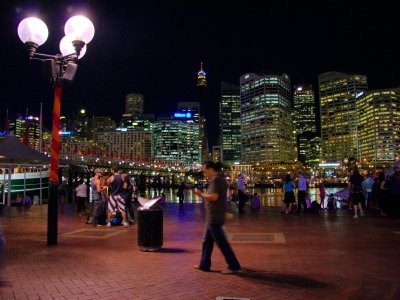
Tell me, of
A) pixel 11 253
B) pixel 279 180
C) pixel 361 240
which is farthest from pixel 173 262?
pixel 279 180

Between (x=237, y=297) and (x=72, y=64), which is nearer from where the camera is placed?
(x=237, y=297)

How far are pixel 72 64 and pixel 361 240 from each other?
25.7 ft

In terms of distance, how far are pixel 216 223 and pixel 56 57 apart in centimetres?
594

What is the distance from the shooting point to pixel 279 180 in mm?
171875

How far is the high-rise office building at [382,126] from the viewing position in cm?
17438

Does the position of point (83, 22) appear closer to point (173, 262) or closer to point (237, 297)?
point (173, 262)

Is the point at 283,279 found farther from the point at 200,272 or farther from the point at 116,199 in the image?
the point at 116,199

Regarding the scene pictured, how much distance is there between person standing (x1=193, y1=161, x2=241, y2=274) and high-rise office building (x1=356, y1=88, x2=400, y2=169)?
577 ft

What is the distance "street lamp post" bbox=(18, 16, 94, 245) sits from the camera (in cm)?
897

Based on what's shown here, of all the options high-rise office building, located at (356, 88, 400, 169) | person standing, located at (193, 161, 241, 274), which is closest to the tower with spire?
person standing, located at (193, 161, 241, 274)

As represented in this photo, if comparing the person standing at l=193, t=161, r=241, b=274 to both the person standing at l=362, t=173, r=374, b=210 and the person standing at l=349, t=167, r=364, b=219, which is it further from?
the person standing at l=362, t=173, r=374, b=210

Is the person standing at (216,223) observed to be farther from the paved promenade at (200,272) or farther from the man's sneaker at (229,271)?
the paved promenade at (200,272)

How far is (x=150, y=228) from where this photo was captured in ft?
26.1

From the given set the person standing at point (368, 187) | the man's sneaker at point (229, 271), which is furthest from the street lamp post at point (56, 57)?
the person standing at point (368, 187)
